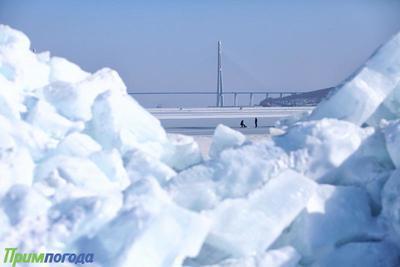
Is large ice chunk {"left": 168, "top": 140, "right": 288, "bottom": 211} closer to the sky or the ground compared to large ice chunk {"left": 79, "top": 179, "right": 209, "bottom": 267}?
closer to the ground

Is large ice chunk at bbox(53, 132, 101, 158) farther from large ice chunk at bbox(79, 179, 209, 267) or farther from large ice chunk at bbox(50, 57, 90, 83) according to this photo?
large ice chunk at bbox(50, 57, 90, 83)

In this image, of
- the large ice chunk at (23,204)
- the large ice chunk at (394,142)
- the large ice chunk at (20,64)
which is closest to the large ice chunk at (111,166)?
the large ice chunk at (23,204)

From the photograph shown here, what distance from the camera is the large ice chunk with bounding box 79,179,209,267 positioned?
218 cm

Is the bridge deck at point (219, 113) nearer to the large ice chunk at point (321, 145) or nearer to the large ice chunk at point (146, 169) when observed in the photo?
the large ice chunk at point (146, 169)

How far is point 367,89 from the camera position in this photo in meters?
3.34

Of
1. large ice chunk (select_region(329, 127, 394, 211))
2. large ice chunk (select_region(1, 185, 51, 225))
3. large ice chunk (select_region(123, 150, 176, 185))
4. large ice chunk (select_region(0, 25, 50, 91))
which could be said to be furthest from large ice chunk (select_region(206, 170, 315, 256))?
large ice chunk (select_region(0, 25, 50, 91))

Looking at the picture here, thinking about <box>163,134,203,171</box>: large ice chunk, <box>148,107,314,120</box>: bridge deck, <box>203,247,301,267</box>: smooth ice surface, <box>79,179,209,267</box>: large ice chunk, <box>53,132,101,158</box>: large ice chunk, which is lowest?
<box>148,107,314,120</box>: bridge deck

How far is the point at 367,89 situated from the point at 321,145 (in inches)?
23.2

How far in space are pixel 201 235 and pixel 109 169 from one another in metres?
0.87

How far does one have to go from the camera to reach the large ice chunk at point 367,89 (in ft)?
11.0

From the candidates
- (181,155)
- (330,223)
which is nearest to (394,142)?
(330,223)

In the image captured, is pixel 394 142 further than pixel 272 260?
Yes

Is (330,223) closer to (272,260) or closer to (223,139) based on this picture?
(272,260)

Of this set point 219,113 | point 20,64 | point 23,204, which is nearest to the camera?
point 23,204
